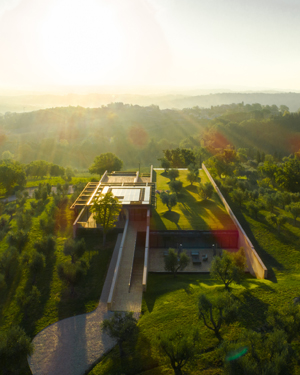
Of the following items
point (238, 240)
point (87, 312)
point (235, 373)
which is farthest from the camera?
point (238, 240)

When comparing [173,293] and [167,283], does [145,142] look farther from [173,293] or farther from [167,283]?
[173,293]

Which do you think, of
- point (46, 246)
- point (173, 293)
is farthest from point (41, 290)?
point (173, 293)

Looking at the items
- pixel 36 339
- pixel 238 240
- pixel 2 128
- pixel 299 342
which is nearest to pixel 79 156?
pixel 2 128

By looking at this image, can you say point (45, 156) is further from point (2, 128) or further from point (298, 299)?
point (298, 299)

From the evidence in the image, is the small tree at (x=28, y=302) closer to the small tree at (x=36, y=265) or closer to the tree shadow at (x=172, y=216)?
the small tree at (x=36, y=265)

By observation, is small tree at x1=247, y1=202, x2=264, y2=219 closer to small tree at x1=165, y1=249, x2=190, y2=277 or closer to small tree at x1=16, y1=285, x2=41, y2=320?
small tree at x1=165, y1=249, x2=190, y2=277

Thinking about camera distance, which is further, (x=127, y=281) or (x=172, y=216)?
(x=172, y=216)
